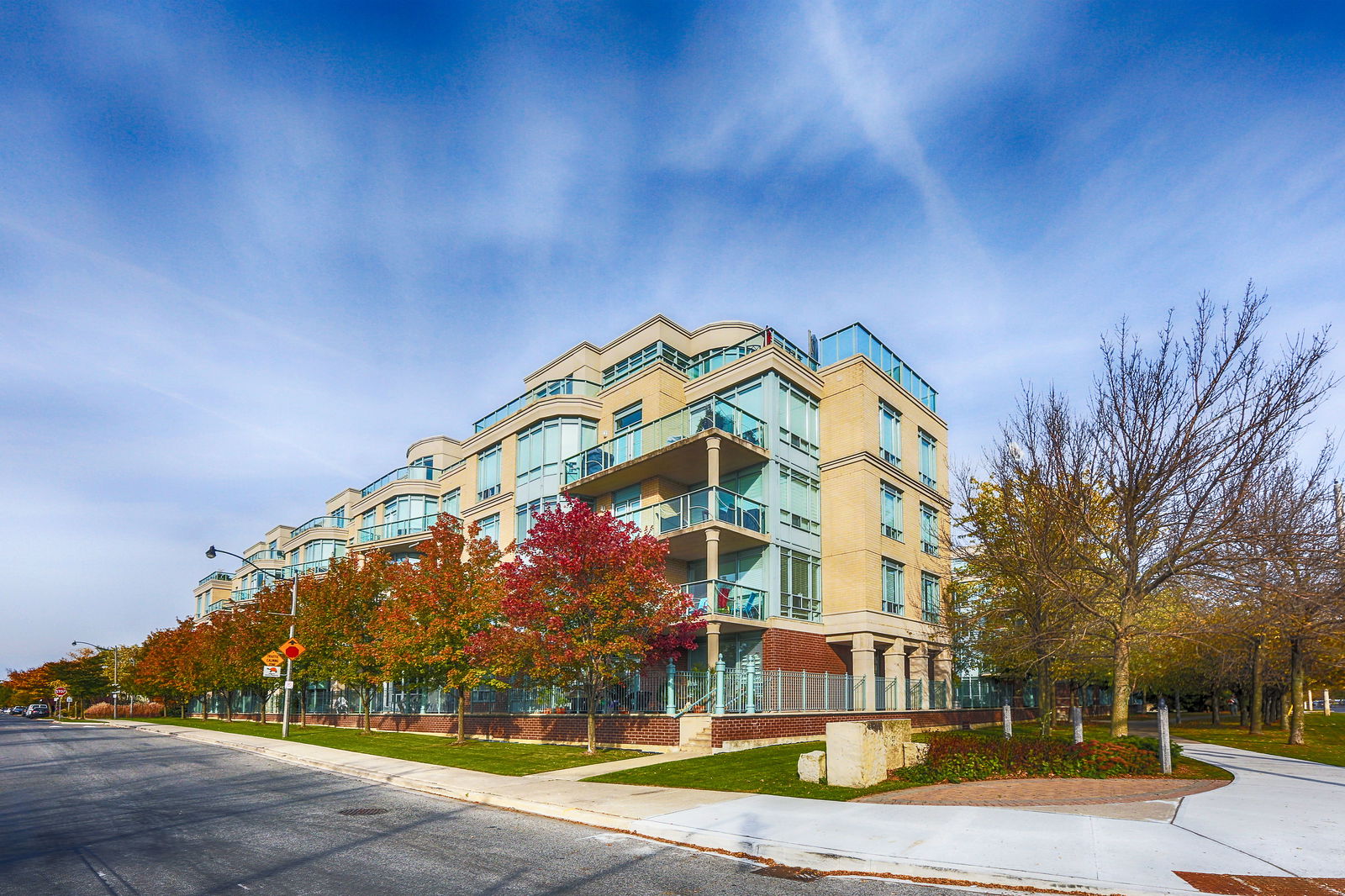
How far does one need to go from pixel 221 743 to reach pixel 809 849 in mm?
27309

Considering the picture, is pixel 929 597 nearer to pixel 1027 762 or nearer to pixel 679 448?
pixel 679 448

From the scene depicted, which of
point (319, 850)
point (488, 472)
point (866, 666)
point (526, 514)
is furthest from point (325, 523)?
point (319, 850)

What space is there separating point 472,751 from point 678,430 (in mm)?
12059

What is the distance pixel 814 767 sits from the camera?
15.0 m

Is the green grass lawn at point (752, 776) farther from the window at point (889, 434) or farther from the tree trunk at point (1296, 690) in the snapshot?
the window at point (889, 434)

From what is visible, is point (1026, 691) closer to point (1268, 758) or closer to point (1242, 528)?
point (1268, 758)

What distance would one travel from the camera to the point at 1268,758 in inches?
797

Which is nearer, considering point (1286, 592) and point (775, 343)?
point (1286, 592)

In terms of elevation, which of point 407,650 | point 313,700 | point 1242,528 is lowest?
point 313,700

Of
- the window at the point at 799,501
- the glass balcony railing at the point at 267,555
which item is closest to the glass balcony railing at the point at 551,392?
the window at the point at 799,501

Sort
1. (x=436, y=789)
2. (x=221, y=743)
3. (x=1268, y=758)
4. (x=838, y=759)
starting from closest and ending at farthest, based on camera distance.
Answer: (x=838, y=759) < (x=436, y=789) < (x=1268, y=758) < (x=221, y=743)

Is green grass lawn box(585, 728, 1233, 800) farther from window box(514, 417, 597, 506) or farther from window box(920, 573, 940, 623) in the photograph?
window box(514, 417, 597, 506)

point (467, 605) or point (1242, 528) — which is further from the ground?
point (1242, 528)

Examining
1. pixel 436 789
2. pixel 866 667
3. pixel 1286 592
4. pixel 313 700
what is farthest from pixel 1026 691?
pixel 313 700
